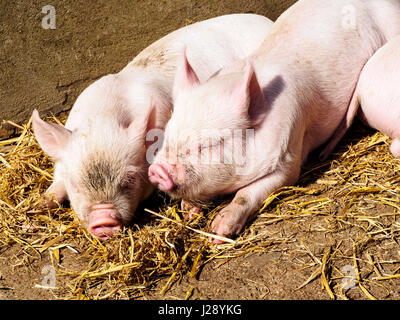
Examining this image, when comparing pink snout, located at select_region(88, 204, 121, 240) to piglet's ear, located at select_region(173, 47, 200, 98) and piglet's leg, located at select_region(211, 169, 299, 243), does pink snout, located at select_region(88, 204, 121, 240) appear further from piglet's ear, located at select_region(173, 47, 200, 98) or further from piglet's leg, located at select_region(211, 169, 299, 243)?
piglet's ear, located at select_region(173, 47, 200, 98)

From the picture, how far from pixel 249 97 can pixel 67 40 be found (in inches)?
78.6

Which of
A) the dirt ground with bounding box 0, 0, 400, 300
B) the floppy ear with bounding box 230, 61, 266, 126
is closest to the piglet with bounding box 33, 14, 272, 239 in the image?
the dirt ground with bounding box 0, 0, 400, 300

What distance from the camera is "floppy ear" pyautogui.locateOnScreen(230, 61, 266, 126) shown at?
302 centimetres

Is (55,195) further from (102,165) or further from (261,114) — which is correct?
(261,114)

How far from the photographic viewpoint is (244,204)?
3.20 meters

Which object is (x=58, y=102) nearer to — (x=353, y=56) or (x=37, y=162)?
(x=37, y=162)

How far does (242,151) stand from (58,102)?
2.12 meters

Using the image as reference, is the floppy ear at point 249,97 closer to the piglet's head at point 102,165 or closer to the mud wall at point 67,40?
the piglet's head at point 102,165

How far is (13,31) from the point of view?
4.14 meters

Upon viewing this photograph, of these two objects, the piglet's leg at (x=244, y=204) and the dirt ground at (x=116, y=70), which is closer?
the dirt ground at (x=116, y=70)

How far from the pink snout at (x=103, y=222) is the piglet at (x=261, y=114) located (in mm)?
344

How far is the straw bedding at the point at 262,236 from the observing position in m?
2.78

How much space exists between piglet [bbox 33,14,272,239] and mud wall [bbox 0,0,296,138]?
2.21ft

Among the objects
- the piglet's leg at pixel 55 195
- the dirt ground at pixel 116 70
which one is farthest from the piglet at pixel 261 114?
the piglet's leg at pixel 55 195
